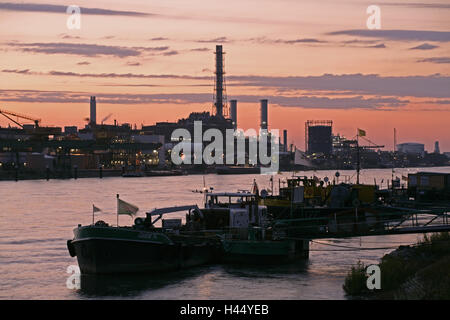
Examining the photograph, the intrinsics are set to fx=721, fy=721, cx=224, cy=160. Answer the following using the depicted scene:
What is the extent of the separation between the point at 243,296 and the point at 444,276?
7.91 metres

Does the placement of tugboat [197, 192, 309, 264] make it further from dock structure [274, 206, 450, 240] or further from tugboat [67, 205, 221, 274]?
tugboat [67, 205, 221, 274]

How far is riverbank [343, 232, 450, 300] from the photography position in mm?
21469

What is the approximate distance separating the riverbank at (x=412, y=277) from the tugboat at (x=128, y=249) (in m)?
8.06

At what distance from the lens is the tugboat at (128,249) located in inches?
1168

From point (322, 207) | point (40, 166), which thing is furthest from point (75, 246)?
point (40, 166)

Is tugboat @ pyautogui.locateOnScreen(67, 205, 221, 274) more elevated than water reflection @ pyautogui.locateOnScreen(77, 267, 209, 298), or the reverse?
tugboat @ pyautogui.locateOnScreen(67, 205, 221, 274)

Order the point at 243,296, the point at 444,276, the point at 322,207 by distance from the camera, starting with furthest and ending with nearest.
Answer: the point at 322,207 < the point at 243,296 < the point at 444,276

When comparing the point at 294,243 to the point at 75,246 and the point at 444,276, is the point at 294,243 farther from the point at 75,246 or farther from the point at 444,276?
the point at 444,276

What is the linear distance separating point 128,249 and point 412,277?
11818 millimetres

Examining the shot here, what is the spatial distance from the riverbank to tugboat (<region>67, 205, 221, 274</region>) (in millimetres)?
8063

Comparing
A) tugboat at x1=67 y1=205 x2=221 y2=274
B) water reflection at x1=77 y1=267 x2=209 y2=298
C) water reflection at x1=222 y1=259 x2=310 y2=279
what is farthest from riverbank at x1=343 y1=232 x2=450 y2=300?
tugboat at x1=67 y1=205 x2=221 y2=274

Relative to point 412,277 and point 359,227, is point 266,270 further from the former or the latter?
point 359,227

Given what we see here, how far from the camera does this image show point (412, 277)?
24.5m

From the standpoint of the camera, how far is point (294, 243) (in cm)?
3384
